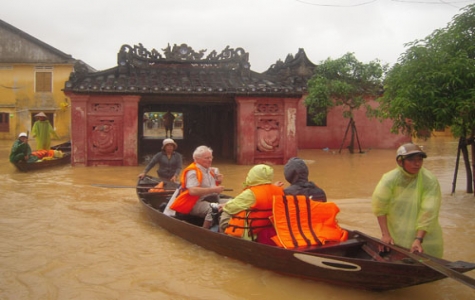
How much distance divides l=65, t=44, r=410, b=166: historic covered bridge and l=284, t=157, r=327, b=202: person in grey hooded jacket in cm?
982

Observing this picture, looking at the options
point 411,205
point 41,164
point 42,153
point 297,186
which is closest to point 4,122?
point 42,153

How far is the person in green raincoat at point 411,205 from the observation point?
14.0 feet

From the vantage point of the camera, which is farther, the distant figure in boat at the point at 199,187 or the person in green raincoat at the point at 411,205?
the distant figure in boat at the point at 199,187

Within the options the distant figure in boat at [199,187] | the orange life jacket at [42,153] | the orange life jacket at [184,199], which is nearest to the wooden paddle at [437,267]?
the distant figure in boat at [199,187]

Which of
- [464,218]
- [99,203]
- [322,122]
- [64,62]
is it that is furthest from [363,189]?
[64,62]

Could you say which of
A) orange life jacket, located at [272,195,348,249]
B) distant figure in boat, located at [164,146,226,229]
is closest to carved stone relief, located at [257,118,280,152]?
distant figure in boat, located at [164,146,226,229]

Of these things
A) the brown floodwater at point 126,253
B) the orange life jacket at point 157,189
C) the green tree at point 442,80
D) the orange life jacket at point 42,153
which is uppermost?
the green tree at point 442,80

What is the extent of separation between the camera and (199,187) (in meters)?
6.27

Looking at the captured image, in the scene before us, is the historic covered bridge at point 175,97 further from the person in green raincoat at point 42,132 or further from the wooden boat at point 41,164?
the person in green raincoat at point 42,132

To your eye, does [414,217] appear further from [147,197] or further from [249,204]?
[147,197]

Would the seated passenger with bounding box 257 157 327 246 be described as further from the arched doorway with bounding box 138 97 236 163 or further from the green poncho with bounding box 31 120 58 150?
the green poncho with bounding box 31 120 58 150

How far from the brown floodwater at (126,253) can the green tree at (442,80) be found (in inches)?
69.7

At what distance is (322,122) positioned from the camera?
2336 cm

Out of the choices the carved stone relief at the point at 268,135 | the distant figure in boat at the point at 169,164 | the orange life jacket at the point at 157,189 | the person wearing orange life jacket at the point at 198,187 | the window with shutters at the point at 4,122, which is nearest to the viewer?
→ the person wearing orange life jacket at the point at 198,187
